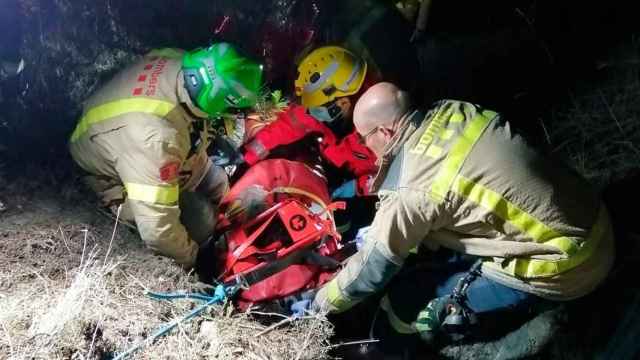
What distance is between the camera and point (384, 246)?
2.89 m

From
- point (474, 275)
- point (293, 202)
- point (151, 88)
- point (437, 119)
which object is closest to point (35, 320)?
point (151, 88)

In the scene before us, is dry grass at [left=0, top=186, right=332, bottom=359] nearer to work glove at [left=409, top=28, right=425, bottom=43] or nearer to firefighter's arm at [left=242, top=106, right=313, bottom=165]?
firefighter's arm at [left=242, top=106, right=313, bottom=165]

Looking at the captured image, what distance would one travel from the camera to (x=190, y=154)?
3906mm

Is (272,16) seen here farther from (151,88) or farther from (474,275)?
(474,275)

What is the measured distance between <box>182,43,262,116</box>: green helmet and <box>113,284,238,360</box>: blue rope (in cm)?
116

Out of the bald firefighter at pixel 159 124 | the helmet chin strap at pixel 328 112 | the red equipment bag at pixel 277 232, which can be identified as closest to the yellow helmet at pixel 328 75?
the helmet chin strap at pixel 328 112

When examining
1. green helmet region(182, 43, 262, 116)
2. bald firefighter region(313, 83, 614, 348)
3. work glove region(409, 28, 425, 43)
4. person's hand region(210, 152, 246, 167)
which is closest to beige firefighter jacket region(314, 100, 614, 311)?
bald firefighter region(313, 83, 614, 348)

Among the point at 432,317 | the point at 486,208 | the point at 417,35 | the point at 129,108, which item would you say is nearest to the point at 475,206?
the point at 486,208

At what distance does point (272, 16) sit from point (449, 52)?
5.63ft

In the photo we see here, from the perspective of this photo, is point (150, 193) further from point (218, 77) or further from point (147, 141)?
point (218, 77)

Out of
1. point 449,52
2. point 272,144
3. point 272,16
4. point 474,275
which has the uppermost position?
point 272,16

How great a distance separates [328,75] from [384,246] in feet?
6.20

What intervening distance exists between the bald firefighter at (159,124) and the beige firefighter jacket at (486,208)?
1.15 meters

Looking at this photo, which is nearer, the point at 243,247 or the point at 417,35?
the point at 243,247
